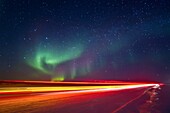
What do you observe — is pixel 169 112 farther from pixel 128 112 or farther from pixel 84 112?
pixel 84 112

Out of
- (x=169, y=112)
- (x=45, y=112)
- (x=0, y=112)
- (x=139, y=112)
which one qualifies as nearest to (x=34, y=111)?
(x=45, y=112)

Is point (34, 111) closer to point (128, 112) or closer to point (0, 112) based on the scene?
point (0, 112)

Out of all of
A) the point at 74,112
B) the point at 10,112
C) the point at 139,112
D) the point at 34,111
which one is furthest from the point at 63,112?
the point at 139,112

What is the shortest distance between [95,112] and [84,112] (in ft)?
1.83

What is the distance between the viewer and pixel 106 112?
1488 cm

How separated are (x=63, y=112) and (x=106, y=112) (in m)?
2.16

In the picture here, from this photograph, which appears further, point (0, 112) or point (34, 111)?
point (34, 111)

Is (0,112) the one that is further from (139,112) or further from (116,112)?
(139,112)

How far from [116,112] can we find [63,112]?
8.75 ft

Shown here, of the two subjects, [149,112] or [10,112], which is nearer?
[10,112]

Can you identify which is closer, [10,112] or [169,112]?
[10,112]

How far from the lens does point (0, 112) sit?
558 inches

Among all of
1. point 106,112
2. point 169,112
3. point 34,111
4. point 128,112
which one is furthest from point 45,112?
point 169,112

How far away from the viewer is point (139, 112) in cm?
1512
